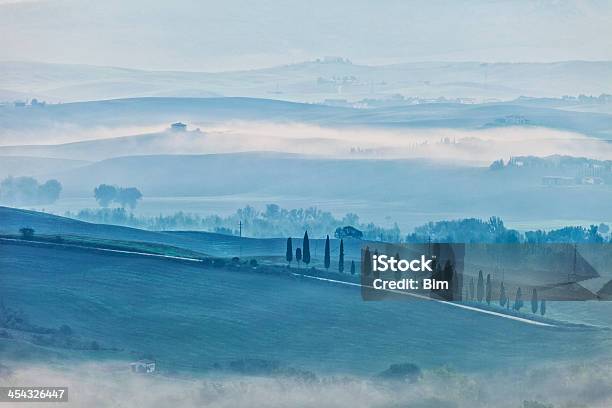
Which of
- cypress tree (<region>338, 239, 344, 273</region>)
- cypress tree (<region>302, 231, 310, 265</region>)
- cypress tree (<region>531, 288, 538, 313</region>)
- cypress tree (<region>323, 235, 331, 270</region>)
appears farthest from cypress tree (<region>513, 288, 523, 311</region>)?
cypress tree (<region>302, 231, 310, 265</region>)

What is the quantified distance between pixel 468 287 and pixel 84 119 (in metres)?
4.44

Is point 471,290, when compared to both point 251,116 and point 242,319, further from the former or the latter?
point 251,116

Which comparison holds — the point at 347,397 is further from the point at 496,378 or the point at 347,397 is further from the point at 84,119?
the point at 84,119

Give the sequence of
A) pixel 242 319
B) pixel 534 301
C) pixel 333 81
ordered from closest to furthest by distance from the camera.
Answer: pixel 242 319
pixel 534 301
pixel 333 81

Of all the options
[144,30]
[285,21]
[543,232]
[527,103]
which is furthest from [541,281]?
[144,30]

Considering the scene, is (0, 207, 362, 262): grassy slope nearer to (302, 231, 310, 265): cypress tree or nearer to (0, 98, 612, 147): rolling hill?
(302, 231, 310, 265): cypress tree

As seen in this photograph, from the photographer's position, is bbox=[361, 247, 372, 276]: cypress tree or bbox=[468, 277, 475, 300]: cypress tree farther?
bbox=[468, 277, 475, 300]: cypress tree

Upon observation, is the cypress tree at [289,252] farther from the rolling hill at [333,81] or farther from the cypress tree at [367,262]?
the rolling hill at [333,81]

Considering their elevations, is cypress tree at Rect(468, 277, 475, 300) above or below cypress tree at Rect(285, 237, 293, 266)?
below

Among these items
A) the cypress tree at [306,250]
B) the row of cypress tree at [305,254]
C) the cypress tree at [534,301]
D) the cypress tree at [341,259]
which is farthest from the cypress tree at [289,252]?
the cypress tree at [534,301]

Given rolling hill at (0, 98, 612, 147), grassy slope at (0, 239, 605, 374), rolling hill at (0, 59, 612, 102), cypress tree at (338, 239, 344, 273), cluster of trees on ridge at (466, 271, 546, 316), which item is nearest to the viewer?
grassy slope at (0, 239, 605, 374)

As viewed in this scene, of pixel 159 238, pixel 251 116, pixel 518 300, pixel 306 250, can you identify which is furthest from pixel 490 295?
pixel 159 238

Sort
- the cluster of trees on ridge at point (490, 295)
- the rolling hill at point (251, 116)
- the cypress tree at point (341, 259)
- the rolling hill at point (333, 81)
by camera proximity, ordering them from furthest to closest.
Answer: the rolling hill at point (333, 81)
the rolling hill at point (251, 116)
the cluster of trees on ridge at point (490, 295)
the cypress tree at point (341, 259)

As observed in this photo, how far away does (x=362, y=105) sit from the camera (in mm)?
17953
